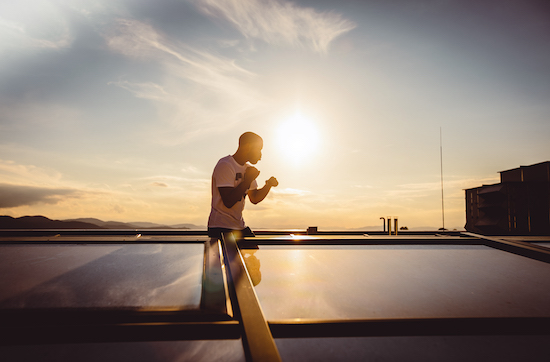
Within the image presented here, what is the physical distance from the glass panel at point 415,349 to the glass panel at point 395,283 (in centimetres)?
15

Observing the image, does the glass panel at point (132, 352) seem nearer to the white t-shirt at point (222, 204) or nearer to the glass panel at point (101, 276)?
the glass panel at point (101, 276)

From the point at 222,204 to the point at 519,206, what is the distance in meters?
16.4

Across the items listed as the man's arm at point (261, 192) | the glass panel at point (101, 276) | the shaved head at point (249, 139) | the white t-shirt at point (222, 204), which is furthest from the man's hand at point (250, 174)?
the glass panel at point (101, 276)

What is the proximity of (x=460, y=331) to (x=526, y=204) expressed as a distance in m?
17.1

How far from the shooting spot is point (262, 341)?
46.1 inches

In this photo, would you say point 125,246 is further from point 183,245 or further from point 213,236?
point 213,236

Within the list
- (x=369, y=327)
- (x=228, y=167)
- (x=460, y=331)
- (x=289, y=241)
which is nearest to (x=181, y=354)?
(x=369, y=327)

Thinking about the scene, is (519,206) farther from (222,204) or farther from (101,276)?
(101,276)

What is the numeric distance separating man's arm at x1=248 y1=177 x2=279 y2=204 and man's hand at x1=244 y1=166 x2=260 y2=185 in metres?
0.45

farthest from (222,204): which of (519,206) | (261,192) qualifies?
(519,206)

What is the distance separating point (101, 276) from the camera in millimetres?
1969

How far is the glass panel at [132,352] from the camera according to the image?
114cm

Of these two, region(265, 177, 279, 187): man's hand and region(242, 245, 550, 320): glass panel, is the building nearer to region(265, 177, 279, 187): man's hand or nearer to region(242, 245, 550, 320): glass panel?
region(242, 245, 550, 320): glass panel

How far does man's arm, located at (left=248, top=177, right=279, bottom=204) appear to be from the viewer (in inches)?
159
